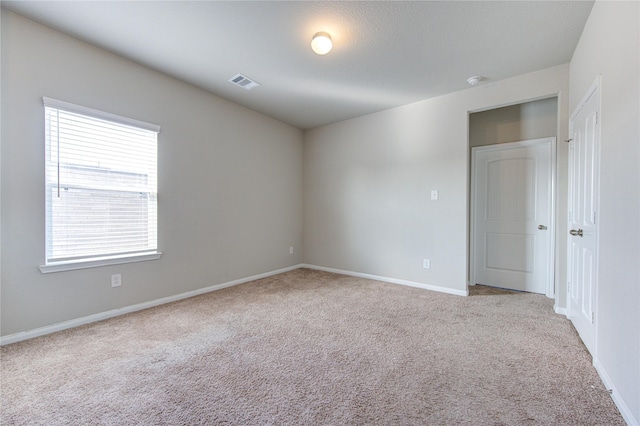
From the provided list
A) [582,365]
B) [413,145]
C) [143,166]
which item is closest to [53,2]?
[143,166]

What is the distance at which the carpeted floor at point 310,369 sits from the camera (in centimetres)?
146

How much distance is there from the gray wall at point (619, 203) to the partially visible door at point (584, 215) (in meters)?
0.21

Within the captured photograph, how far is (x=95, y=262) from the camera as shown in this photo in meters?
2.60

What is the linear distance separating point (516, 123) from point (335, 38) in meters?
2.82

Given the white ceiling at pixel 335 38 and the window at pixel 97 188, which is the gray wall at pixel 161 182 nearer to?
the window at pixel 97 188

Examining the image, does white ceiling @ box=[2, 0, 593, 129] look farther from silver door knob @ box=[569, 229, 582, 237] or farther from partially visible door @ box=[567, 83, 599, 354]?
silver door knob @ box=[569, 229, 582, 237]

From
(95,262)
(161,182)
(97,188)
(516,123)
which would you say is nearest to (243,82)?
(161,182)

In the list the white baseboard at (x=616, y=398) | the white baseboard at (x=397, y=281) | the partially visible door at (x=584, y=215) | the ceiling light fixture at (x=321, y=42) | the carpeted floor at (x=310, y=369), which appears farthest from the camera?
the white baseboard at (x=397, y=281)

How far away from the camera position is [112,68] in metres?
2.71

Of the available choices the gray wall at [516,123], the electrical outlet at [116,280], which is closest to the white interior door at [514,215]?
the gray wall at [516,123]

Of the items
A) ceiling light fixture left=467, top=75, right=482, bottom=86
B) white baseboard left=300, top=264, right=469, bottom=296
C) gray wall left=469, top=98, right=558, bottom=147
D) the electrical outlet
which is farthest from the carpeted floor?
ceiling light fixture left=467, top=75, right=482, bottom=86

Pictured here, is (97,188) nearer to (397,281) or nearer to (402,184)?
(402,184)

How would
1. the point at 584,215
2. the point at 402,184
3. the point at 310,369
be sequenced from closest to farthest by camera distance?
the point at 310,369 → the point at 584,215 → the point at 402,184

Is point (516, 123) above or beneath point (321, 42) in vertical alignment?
beneath
